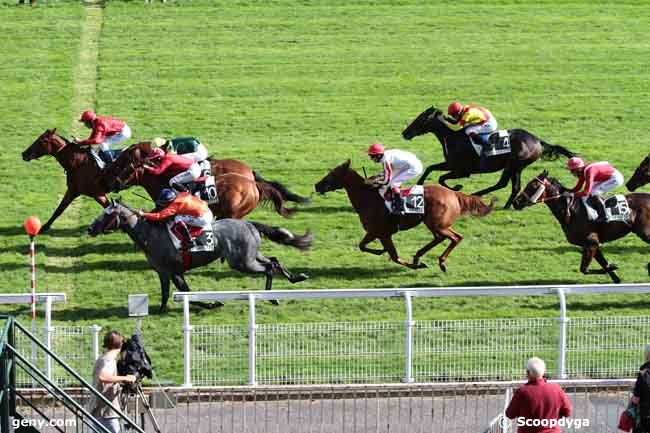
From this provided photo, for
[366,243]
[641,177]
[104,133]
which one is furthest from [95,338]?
[641,177]

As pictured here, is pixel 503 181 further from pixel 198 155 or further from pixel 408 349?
pixel 408 349

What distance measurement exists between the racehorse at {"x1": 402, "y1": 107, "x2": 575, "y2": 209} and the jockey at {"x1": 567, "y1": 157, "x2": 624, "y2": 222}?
8.11 feet

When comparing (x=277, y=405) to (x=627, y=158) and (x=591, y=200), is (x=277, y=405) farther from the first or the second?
(x=627, y=158)

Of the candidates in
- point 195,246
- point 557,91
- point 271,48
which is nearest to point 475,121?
point 195,246

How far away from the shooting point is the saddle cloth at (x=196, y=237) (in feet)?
51.5

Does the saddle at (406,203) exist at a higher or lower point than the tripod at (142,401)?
higher

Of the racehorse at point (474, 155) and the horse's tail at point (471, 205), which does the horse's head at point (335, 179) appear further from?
the racehorse at point (474, 155)

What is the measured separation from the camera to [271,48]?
2767 cm

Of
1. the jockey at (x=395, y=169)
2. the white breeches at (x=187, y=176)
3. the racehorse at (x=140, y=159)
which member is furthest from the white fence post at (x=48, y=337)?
the jockey at (x=395, y=169)

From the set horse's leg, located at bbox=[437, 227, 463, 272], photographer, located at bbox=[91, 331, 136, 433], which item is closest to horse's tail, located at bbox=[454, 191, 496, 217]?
horse's leg, located at bbox=[437, 227, 463, 272]

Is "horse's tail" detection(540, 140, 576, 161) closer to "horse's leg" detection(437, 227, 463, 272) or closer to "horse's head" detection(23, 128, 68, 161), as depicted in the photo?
"horse's leg" detection(437, 227, 463, 272)

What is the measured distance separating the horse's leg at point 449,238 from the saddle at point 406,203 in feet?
1.21

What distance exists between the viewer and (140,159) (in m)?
17.8

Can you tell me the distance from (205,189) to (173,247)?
1.77 metres
